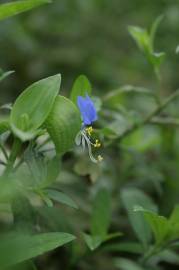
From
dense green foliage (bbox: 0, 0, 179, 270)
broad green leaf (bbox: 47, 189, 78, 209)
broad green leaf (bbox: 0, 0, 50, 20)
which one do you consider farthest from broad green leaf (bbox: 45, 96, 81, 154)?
broad green leaf (bbox: 0, 0, 50, 20)

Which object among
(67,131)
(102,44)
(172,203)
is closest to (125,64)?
(102,44)

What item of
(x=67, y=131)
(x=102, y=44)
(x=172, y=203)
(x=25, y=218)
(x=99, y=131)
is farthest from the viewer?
(x=102, y=44)

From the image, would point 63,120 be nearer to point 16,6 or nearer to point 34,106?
point 34,106

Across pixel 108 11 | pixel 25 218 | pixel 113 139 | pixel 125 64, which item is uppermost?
pixel 25 218

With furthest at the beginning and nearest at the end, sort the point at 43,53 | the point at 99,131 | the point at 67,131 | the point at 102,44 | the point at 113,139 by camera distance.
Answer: the point at 102,44 → the point at 43,53 → the point at 113,139 → the point at 99,131 → the point at 67,131

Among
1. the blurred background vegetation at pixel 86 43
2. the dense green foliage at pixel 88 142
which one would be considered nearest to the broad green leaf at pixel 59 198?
the dense green foliage at pixel 88 142

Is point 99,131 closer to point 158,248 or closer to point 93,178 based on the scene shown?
point 93,178

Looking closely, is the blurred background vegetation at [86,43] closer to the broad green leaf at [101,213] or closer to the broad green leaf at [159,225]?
the broad green leaf at [101,213]
